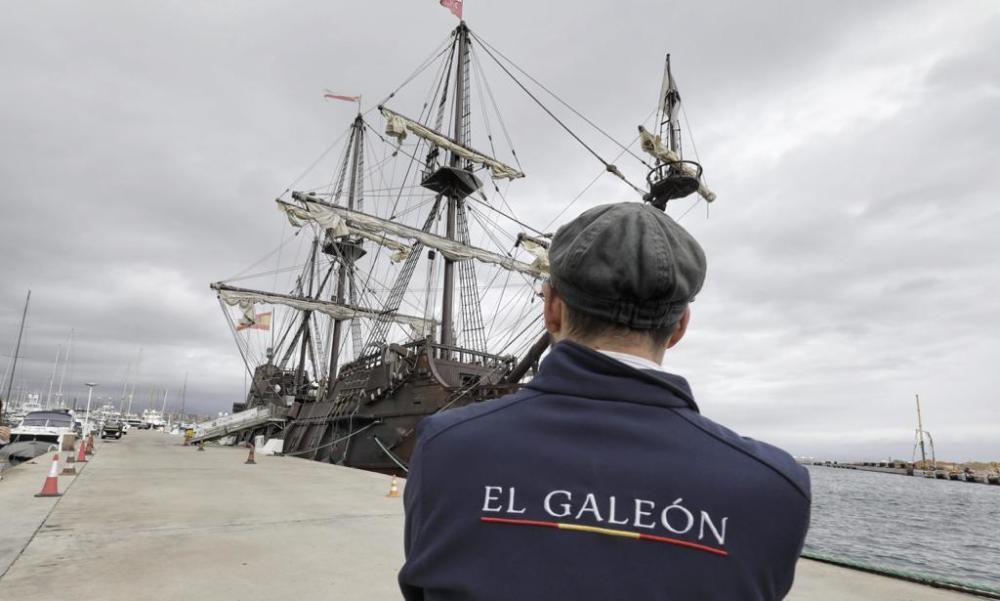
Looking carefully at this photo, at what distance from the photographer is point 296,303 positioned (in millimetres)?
37750

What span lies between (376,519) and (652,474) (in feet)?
21.1

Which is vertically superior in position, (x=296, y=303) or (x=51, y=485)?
(x=296, y=303)

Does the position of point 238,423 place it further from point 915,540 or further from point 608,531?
point 608,531

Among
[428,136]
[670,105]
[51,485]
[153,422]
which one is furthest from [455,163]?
[153,422]

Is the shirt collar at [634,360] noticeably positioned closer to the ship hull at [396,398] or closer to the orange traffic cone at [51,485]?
the orange traffic cone at [51,485]

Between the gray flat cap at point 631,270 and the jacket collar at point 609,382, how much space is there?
13 centimetres

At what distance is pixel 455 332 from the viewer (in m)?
31.8

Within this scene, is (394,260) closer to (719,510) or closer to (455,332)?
(455,332)

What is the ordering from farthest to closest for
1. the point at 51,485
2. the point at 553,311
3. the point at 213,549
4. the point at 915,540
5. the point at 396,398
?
1. the point at 396,398
2. the point at 915,540
3. the point at 51,485
4. the point at 213,549
5. the point at 553,311

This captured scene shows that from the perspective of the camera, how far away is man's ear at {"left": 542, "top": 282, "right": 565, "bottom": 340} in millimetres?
1291

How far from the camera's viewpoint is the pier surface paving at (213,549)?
3.75 m

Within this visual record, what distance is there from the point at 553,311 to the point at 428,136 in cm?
2878

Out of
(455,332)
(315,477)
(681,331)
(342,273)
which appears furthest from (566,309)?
(342,273)

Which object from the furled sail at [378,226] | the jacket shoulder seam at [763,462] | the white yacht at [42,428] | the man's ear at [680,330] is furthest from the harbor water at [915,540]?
the white yacht at [42,428]
